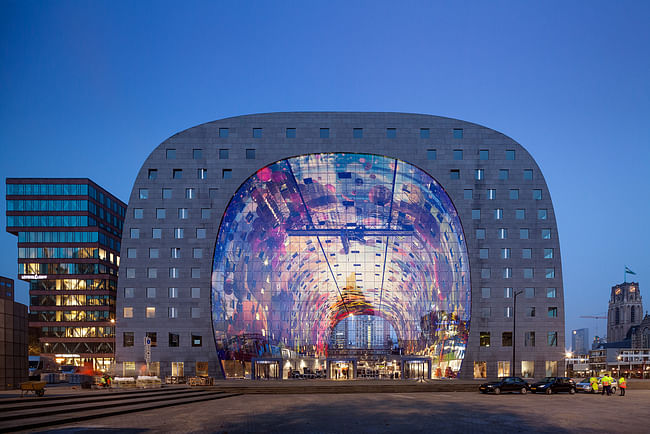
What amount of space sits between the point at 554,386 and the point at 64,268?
98885 mm

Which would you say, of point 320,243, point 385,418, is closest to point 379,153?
point 320,243

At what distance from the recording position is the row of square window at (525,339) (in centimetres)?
6222

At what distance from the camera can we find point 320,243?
233 feet

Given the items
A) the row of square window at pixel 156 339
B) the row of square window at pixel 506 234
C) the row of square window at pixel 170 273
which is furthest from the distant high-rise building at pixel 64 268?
the row of square window at pixel 506 234

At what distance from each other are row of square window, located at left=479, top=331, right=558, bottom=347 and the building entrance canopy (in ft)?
7.03

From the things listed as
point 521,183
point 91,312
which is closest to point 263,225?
point 521,183

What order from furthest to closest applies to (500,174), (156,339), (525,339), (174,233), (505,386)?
(500,174) → (174,233) → (525,339) → (156,339) → (505,386)

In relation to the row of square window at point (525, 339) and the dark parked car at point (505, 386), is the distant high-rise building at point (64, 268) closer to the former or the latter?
the row of square window at point (525, 339)

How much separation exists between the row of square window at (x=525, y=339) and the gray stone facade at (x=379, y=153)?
0.15m

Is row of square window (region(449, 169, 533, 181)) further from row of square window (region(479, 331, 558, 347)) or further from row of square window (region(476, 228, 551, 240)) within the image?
row of square window (region(479, 331, 558, 347))

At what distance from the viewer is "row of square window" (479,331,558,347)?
204ft

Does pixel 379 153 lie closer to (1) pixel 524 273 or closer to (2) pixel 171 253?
(1) pixel 524 273

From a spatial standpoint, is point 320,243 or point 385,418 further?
point 320,243

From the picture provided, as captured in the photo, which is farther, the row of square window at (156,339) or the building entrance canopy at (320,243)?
the building entrance canopy at (320,243)
